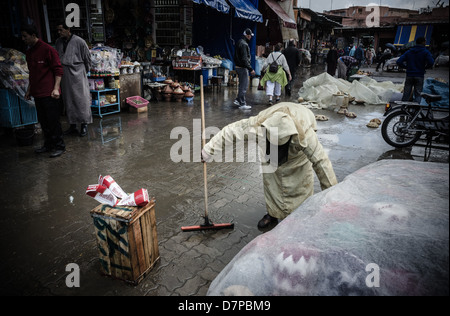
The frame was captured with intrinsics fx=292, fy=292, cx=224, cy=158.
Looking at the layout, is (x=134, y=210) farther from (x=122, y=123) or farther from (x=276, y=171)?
(x=122, y=123)

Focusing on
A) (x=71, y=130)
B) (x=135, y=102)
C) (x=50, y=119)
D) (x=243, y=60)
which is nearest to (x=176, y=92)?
(x=135, y=102)

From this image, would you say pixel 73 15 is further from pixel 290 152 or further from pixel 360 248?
pixel 360 248

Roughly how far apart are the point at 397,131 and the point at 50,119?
22.3ft

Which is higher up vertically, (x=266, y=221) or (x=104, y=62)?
(x=104, y=62)

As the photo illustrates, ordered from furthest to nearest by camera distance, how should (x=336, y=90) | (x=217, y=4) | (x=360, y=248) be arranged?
(x=336, y=90) < (x=217, y=4) < (x=360, y=248)

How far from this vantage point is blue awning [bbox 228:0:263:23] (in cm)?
1146

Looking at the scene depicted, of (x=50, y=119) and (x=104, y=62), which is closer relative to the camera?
(x=50, y=119)

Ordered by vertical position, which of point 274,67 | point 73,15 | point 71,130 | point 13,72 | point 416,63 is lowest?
point 71,130

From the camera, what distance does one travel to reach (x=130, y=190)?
4.09 meters

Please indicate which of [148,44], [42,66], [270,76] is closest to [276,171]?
[42,66]

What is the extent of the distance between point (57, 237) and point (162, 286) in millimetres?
1357

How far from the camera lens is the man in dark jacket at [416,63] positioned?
7.33 meters

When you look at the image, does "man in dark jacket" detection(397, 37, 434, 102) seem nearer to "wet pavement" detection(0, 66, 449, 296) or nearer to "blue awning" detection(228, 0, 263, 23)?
"wet pavement" detection(0, 66, 449, 296)
